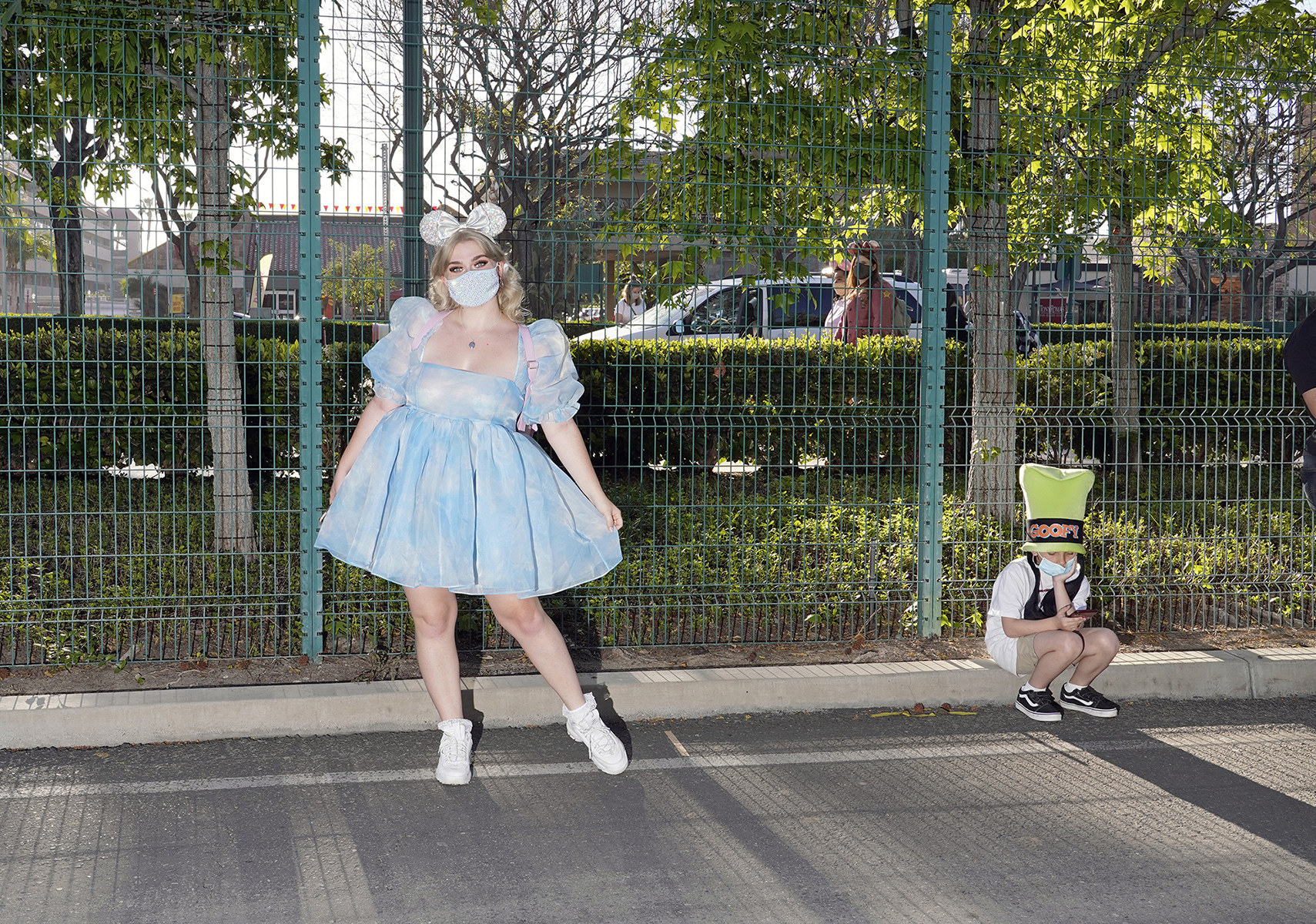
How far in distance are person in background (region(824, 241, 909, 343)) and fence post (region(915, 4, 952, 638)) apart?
0.15m

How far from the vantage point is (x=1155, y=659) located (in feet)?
19.4

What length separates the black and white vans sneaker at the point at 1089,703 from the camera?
543cm

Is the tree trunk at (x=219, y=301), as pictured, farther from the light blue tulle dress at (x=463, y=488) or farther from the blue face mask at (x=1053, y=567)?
the blue face mask at (x=1053, y=567)

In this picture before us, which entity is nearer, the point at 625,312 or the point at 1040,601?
the point at 1040,601

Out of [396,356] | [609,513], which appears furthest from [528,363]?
[609,513]

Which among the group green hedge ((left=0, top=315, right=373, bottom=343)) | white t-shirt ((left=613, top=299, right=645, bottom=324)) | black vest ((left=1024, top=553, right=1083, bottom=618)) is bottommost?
black vest ((left=1024, top=553, right=1083, bottom=618))

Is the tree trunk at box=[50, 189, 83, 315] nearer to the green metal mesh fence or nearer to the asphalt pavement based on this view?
the green metal mesh fence

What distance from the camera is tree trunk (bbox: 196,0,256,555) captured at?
Answer: 18.6 ft

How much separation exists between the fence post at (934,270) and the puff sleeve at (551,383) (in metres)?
2.24

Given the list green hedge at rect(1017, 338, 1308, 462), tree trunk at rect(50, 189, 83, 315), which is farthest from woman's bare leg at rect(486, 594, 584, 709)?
green hedge at rect(1017, 338, 1308, 462)

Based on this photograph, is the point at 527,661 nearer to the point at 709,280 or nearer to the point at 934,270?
the point at 709,280

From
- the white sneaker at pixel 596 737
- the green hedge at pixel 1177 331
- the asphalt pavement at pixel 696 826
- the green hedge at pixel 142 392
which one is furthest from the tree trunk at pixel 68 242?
the green hedge at pixel 1177 331

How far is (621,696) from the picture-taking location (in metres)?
5.36

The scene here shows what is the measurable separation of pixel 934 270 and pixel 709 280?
1116 mm
